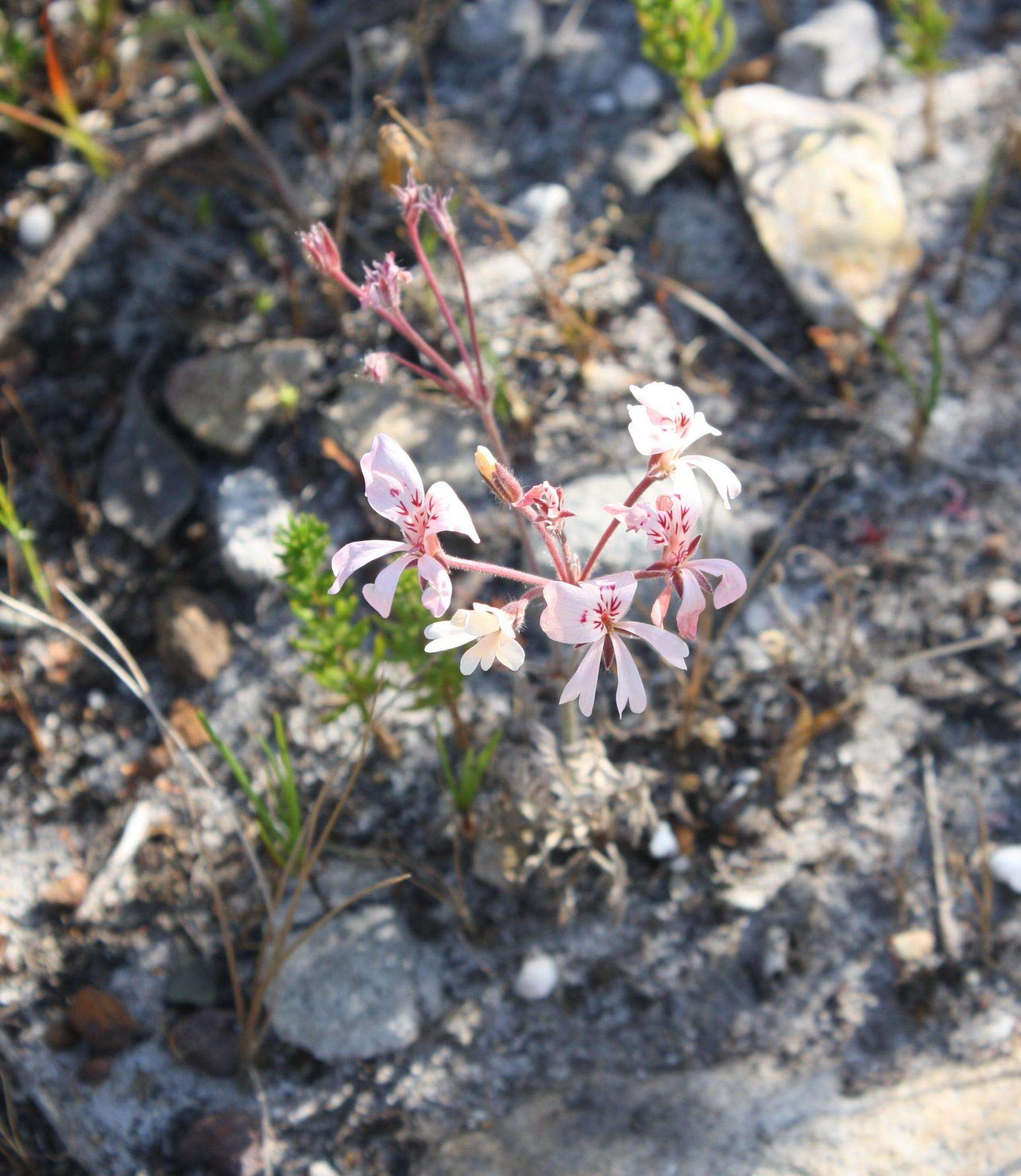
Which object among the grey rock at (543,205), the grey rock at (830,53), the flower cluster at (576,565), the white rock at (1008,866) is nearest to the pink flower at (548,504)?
the flower cluster at (576,565)

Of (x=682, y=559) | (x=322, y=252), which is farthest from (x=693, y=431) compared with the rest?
(x=322, y=252)

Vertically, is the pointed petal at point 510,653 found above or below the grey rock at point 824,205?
above

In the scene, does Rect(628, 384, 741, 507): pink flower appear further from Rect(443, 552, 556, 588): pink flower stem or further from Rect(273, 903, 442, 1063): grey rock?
Rect(273, 903, 442, 1063): grey rock

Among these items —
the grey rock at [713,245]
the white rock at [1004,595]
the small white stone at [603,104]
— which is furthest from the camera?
the small white stone at [603,104]

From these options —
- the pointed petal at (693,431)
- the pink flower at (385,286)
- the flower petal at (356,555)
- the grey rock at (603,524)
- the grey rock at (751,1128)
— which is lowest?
the grey rock at (751,1128)

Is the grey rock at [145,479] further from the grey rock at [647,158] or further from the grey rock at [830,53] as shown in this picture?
the grey rock at [830,53]

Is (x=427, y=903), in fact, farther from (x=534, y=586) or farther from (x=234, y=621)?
(x=534, y=586)

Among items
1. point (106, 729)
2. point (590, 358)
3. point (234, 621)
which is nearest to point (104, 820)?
point (106, 729)
